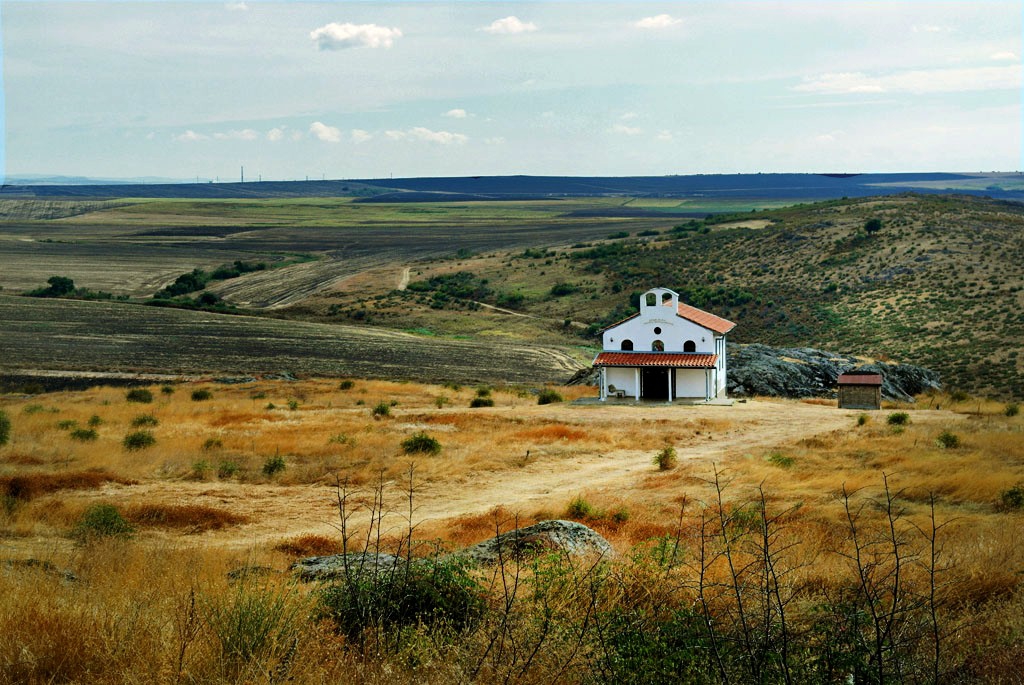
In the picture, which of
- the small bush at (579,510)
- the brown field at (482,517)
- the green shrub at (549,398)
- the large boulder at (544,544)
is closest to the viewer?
the brown field at (482,517)

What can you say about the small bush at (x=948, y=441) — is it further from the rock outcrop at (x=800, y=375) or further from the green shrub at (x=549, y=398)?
the rock outcrop at (x=800, y=375)

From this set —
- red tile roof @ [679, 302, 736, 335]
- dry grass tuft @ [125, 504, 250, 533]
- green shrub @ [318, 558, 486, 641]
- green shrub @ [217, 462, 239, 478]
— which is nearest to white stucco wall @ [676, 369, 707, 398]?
red tile roof @ [679, 302, 736, 335]

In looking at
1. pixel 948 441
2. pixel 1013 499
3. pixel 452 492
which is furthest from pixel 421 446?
pixel 1013 499

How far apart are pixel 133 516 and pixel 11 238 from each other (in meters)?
158

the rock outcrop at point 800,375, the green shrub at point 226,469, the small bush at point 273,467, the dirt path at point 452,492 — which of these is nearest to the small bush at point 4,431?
the green shrub at point 226,469

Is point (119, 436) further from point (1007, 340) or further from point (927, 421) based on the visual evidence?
point (1007, 340)

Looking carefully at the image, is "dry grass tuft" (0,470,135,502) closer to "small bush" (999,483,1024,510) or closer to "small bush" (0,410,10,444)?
"small bush" (0,410,10,444)

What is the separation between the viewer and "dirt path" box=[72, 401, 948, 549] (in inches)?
715

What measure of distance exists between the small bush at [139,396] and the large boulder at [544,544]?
33.9 meters

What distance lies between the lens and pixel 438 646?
833 cm

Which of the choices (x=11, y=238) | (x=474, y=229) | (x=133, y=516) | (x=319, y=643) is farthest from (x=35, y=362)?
(x=474, y=229)

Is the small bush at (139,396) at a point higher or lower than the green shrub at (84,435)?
lower

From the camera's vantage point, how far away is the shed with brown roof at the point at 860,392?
146ft

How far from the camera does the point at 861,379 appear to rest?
4478cm
